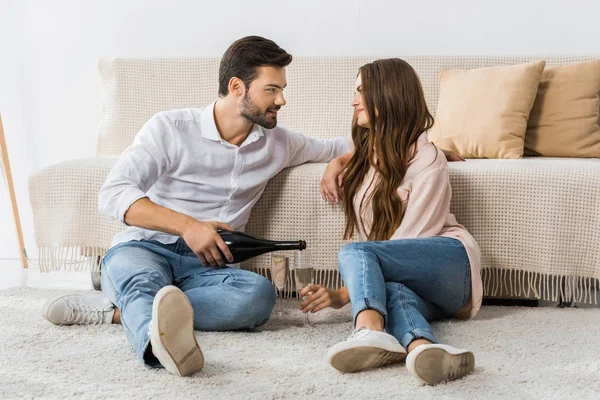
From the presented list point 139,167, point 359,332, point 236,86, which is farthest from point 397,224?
point 139,167

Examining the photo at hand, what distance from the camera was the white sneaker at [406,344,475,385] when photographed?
1487 mm

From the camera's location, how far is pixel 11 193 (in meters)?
3.29

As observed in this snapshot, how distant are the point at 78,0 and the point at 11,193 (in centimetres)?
89

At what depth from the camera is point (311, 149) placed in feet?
7.73

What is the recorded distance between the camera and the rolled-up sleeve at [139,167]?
1.93 metres

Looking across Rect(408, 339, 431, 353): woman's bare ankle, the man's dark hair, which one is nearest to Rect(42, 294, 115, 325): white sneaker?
the man's dark hair

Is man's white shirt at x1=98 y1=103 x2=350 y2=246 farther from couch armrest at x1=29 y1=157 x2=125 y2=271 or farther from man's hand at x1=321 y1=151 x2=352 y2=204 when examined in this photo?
couch armrest at x1=29 y1=157 x2=125 y2=271

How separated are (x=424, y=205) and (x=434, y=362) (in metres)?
0.57

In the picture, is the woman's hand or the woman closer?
the woman

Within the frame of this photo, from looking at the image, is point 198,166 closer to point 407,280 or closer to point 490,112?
point 407,280

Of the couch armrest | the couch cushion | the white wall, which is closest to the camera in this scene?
the couch armrest

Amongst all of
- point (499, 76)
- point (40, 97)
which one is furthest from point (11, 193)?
point (499, 76)

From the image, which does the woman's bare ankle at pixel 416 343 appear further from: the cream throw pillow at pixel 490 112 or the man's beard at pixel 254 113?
the cream throw pillow at pixel 490 112

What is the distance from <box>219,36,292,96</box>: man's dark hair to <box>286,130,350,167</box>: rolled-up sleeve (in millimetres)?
236
